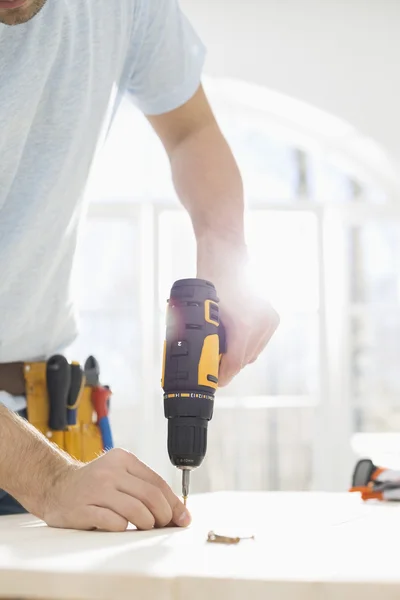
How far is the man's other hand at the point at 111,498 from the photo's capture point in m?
0.71

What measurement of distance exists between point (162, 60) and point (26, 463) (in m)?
0.81

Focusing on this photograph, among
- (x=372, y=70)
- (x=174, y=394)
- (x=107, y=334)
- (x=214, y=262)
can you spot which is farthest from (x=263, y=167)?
(x=174, y=394)

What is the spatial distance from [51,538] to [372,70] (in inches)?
172

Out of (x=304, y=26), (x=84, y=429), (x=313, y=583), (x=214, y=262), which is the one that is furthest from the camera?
(x=304, y=26)

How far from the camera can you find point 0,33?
899 millimetres

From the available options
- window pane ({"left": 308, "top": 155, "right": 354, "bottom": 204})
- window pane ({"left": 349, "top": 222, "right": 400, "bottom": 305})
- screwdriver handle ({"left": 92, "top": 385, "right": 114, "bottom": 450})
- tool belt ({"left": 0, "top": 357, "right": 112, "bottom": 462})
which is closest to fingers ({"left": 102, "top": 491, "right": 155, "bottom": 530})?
tool belt ({"left": 0, "top": 357, "right": 112, "bottom": 462})

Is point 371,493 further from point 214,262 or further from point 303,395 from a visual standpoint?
point 303,395

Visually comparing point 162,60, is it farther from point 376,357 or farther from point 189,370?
point 376,357

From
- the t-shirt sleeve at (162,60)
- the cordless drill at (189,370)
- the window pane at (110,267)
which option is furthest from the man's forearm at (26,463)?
the window pane at (110,267)

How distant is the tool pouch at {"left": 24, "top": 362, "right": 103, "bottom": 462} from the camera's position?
3.82ft

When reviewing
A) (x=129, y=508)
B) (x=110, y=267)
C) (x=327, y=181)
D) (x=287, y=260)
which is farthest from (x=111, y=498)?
(x=327, y=181)

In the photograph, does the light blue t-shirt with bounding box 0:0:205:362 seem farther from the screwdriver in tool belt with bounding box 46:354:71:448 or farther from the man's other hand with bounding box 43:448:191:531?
the man's other hand with bounding box 43:448:191:531

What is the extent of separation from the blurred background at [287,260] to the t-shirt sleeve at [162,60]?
3080mm

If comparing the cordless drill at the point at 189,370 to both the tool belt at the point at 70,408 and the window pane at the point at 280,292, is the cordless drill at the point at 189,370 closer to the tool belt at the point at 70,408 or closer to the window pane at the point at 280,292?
the tool belt at the point at 70,408
